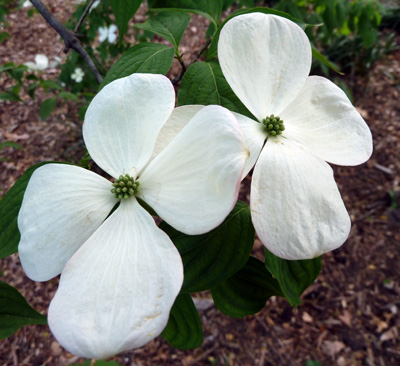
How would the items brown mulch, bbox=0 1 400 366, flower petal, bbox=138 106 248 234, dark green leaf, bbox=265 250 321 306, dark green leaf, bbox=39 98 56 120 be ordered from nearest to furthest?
flower petal, bbox=138 106 248 234
dark green leaf, bbox=265 250 321 306
brown mulch, bbox=0 1 400 366
dark green leaf, bbox=39 98 56 120

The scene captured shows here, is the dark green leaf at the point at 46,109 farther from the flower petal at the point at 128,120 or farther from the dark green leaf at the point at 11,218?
the flower petal at the point at 128,120

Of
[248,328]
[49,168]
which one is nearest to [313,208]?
[49,168]

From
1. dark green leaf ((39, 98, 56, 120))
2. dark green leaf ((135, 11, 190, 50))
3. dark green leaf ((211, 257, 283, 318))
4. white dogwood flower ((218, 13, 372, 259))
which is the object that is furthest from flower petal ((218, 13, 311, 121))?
dark green leaf ((39, 98, 56, 120))

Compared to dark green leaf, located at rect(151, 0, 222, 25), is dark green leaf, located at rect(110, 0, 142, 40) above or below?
above

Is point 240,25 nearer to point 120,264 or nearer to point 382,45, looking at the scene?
point 120,264

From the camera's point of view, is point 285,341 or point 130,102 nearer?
point 130,102

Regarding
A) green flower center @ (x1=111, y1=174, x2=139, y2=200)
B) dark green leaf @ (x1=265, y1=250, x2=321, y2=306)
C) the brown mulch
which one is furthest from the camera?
the brown mulch

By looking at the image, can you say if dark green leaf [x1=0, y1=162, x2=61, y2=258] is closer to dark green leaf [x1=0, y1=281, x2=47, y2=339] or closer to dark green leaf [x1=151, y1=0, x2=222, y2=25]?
dark green leaf [x1=0, y1=281, x2=47, y2=339]

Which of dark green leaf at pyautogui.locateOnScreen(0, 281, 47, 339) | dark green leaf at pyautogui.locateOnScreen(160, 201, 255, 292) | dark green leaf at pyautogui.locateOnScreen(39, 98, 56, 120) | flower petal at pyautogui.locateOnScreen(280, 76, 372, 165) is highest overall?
flower petal at pyautogui.locateOnScreen(280, 76, 372, 165)
